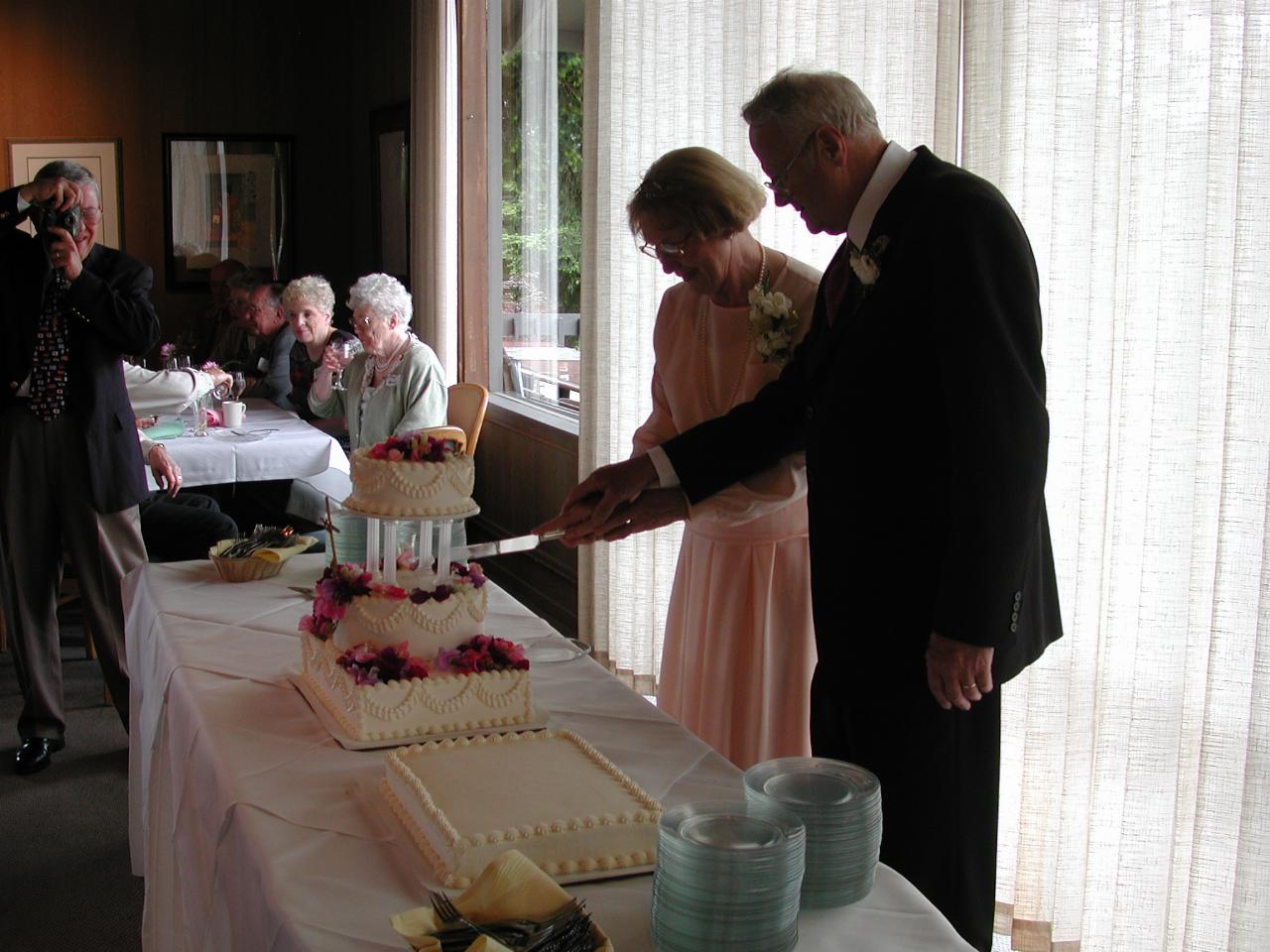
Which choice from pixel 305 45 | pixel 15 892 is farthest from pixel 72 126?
pixel 15 892

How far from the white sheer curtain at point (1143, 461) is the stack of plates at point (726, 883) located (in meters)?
1.29

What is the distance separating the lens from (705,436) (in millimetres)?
2146

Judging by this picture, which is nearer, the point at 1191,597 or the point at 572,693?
the point at 572,693

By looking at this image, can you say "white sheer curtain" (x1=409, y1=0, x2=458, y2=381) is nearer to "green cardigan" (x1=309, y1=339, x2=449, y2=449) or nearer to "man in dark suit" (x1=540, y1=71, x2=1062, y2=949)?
"green cardigan" (x1=309, y1=339, x2=449, y2=449)

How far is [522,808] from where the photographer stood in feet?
4.44

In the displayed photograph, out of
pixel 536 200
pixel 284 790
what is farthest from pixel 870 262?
pixel 536 200

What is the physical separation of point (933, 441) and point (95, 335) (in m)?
2.62

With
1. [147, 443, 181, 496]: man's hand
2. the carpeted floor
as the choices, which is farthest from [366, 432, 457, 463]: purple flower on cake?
[147, 443, 181, 496]: man's hand

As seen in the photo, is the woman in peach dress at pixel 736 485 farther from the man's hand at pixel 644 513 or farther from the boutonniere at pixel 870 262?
→ the boutonniere at pixel 870 262

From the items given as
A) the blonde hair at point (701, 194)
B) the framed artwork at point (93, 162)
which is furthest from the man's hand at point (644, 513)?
the framed artwork at point (93, 162)

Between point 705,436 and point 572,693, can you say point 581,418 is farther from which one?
point 572,693

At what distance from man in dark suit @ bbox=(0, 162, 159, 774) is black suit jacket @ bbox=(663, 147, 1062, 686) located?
2.32 metres

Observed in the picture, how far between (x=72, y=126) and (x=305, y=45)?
1587 mm

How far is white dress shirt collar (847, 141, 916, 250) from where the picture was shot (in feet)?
5.70
